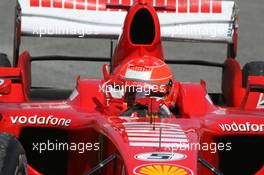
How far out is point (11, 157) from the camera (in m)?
5.79

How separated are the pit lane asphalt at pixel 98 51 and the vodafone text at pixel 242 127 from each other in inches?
179

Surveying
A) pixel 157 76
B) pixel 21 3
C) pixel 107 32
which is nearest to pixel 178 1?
pixel 107 32

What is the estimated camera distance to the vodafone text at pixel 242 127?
22.4 feet

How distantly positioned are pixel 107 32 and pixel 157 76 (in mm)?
2342

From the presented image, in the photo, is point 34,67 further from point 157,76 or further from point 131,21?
point 157,76

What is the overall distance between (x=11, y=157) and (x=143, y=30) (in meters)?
2.32

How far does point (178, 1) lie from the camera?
9.30 m

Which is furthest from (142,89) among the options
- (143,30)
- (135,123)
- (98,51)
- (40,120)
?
(98,51)
